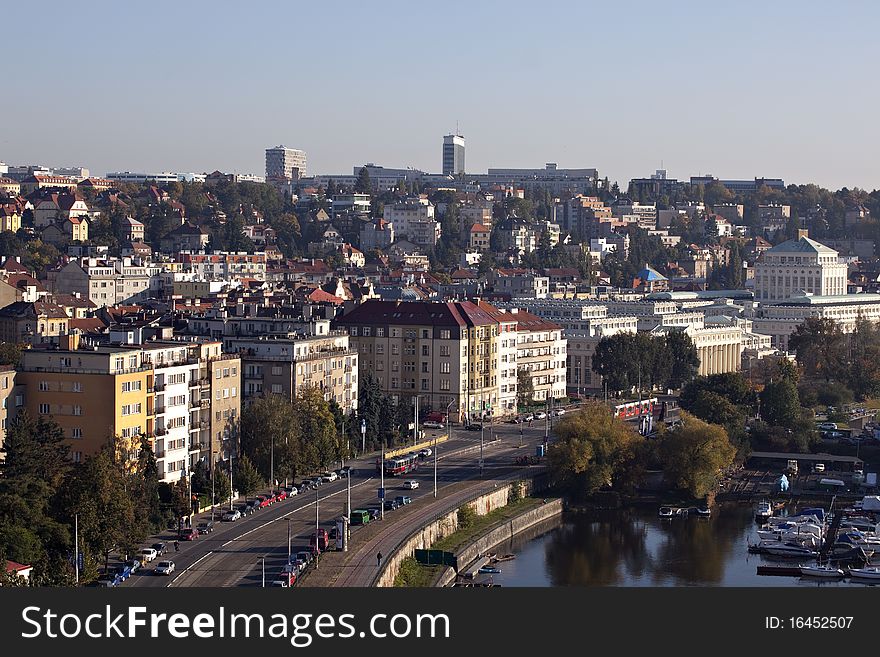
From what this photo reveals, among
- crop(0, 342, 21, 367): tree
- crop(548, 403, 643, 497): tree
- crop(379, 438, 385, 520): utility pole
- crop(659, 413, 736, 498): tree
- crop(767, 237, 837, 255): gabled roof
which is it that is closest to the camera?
crop(379, 438, 385, 520): utility pole

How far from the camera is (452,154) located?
5522 inches

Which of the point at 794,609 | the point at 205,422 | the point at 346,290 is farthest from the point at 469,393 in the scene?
the point at 794,609

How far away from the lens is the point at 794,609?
1386cm

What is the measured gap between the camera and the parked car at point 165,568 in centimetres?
2355

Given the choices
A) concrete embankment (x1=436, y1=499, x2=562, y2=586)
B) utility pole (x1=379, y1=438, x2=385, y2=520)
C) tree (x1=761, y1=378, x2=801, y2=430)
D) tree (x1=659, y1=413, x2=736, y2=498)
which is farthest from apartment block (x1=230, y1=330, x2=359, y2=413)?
tree (x1=761, y1=378, x2=801, y2=430)

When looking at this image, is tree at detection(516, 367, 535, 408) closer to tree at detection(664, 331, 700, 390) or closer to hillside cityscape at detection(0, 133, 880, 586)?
hillside cityscape at detection(0, 133, 880, 586)

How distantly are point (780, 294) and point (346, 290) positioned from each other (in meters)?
22.9

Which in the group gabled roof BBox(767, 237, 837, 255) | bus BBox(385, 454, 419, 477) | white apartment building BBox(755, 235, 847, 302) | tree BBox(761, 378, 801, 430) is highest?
gabled roof BBox(767, 237, 837, 255)

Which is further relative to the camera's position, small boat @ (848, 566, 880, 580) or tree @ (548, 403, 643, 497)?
tree @ (548, 403, 643, 497)

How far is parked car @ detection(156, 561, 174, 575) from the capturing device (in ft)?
77.3

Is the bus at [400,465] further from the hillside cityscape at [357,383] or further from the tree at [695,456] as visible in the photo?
the tree at [695,456]

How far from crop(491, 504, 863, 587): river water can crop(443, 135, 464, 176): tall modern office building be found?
350 ft

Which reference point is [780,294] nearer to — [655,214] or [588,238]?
[588,238]

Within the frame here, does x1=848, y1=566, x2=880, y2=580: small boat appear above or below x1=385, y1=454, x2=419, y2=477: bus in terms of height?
below
